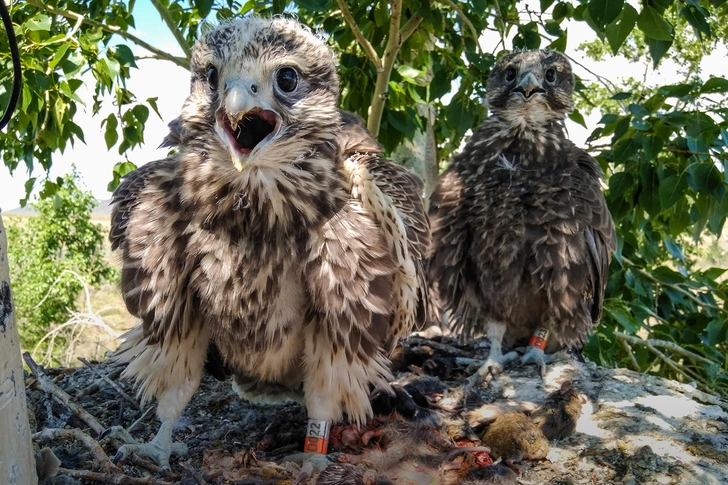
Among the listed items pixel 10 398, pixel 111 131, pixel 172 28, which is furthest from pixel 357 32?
pixel 10 398

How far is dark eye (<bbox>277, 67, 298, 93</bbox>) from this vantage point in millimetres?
1915

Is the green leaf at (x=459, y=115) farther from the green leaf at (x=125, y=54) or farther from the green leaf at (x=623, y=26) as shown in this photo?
the green leaf at (x=125, y=54)

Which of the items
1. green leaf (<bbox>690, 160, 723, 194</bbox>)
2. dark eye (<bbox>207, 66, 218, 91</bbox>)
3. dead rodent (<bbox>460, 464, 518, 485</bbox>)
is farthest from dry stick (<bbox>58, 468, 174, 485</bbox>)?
green leaf (<bbox>690, 160, 723, 194</bbox>)

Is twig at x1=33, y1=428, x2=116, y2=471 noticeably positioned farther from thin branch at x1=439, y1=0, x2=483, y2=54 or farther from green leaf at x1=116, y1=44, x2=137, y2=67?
thin branch at x1=439, y1=0, x2=483, y2=54

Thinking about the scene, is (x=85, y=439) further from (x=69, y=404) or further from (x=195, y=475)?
(x=69, y=404)

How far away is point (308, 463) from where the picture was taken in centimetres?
218

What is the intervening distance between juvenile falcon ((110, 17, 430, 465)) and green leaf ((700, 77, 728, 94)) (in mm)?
1752

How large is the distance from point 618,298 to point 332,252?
301 cm

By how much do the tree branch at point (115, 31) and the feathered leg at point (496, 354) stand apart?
9.06ft

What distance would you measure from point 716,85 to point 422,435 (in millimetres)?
2248

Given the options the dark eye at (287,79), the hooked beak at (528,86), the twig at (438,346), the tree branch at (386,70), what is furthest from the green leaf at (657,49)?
the twig at (438,346)

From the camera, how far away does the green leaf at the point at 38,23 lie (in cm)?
328

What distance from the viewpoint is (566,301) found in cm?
337

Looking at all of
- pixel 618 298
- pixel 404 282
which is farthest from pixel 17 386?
pixel 618 298
